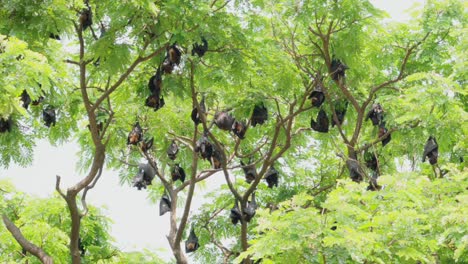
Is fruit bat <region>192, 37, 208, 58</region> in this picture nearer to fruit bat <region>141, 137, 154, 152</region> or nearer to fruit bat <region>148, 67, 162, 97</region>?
fruit bat <region>148, 67, 162, 97</region>

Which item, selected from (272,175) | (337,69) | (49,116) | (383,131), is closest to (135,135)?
(49,116)

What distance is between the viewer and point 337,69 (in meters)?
11.4

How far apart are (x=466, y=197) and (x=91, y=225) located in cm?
799

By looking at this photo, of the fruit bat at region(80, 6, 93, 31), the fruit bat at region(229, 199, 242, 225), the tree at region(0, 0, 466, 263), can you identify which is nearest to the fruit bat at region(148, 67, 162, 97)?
the tree at region(0, 0, 466, 263)

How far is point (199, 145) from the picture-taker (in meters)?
11.6

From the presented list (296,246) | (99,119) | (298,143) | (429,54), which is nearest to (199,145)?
(99,119)

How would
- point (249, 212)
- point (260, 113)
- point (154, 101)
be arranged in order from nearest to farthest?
point (154, 101) → point (260, 113) → point (249, 212)

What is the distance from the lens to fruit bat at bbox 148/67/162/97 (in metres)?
10.3

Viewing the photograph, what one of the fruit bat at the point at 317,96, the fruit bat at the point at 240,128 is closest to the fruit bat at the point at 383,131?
the fruit bat at the point at 317,96

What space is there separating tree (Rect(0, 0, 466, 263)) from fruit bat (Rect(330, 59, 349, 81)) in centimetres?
2

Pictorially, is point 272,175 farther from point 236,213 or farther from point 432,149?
point 432,149

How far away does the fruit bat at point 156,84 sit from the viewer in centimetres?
1030

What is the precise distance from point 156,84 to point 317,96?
271 centimetres

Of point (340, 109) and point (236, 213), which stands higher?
point (340, 109)
